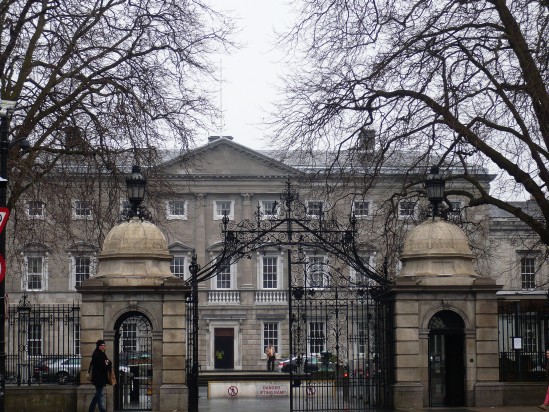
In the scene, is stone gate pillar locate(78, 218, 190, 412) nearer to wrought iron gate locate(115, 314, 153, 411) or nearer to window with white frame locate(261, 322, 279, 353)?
wrought iron gate locate(115, 314, 153, 411)

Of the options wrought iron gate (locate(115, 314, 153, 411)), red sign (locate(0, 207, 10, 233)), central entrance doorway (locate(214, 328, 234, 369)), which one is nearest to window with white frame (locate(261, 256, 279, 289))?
central entrance doorway (locate(214, 328, 234, 369))

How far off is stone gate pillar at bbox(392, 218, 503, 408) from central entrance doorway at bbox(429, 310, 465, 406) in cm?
3

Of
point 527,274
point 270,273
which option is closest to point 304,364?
point 270,273

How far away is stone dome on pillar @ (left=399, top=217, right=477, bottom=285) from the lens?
27.2m

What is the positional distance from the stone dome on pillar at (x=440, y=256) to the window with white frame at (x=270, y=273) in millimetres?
48619

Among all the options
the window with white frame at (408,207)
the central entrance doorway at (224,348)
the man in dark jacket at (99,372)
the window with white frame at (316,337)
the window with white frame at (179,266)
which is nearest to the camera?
the man in dark jacket at (99,372)

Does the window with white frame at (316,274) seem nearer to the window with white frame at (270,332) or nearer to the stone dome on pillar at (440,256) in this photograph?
the stone dome on pillar at (440,256)

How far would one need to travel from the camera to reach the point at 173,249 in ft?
250

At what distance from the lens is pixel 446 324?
27.5 m

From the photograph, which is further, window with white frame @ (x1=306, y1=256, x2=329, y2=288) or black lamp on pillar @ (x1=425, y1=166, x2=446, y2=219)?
window with white frame @ (x1=306, y1=256, x2=329, y2=288)

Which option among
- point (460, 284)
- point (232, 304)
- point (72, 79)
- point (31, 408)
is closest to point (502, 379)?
point (460, 284)

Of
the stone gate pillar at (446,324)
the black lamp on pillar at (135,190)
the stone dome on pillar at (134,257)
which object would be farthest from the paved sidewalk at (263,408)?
the black lamp on pillar at (135,190)

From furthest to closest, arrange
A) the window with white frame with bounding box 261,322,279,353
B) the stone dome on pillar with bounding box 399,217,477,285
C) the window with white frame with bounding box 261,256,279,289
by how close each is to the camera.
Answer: the window with white frame with bounding box 261,256,279,289
the window with white frame with bounding box 261,322,279,353
the stone dome on pillar with bounding box 399,217,477,285

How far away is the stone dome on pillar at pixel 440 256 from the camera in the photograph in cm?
2717
